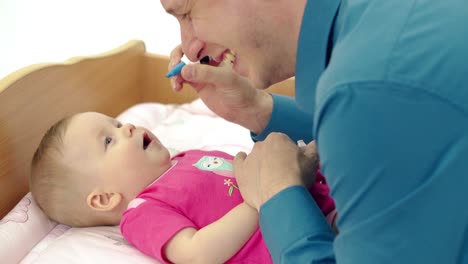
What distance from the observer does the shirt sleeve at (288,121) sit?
3.86 feet

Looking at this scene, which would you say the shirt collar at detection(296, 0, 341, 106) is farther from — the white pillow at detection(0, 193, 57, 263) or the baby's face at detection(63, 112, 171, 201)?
the white pillow at detection(0, 193, 57, 263)

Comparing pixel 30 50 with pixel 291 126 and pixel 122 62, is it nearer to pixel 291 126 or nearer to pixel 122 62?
pixel 122 62

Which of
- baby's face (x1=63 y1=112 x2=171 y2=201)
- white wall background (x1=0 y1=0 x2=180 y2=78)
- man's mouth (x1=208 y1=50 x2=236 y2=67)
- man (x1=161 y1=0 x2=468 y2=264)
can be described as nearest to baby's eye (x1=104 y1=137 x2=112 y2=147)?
baby's face (x1=63 y1=112 x2=171 y2=201)

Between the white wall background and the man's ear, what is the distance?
1.31 m

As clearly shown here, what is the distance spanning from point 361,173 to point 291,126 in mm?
582

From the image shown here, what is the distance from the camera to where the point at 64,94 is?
145 cm

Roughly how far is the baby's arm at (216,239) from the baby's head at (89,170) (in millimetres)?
209

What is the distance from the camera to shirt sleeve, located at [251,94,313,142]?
1176 mm

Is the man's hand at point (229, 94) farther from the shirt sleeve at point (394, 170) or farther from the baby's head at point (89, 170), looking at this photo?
the shirt sleeve at point (394, 170)

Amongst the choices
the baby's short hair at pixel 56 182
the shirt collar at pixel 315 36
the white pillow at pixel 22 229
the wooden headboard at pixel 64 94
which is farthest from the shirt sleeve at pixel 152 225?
the shirt collar at pixel 315 36

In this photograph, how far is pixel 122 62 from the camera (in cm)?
173

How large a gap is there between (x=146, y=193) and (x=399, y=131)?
0.67 metres

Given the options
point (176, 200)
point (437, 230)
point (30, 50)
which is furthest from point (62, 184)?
point (30, 50)

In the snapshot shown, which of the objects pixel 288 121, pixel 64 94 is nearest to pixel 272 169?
pixel 288 121
